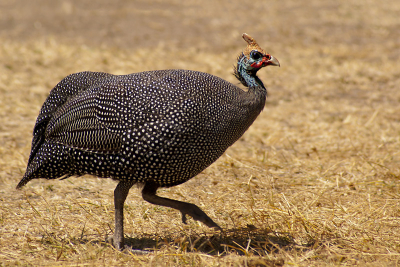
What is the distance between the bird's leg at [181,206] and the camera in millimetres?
3482

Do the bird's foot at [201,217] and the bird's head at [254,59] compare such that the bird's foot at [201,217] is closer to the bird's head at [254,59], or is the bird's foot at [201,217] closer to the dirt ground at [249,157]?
the dirt ground at [249,157]

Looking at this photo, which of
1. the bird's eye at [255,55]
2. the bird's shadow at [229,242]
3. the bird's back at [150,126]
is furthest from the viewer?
the bird's eye at [255,55]

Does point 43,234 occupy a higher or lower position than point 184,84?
lower

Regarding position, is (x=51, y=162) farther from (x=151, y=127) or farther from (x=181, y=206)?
(x=181, y=206)

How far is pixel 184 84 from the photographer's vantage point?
3.38m

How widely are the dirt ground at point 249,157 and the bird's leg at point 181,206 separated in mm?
182

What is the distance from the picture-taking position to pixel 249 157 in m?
5.50

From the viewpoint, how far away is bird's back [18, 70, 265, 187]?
3.21 m

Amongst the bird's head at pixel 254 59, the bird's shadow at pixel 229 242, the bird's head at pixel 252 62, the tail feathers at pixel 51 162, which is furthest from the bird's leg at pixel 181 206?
the bird's head at pixel 254 59

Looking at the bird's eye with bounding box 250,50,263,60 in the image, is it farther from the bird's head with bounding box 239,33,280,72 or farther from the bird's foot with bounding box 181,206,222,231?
the bird's foot with bounding box 181,206,222,231

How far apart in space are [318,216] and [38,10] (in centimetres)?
1239

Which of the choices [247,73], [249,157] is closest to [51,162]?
[247,73]

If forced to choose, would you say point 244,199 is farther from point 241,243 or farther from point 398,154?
point 398,154

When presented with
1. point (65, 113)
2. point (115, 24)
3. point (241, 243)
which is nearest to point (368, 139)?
point (241, 243)
